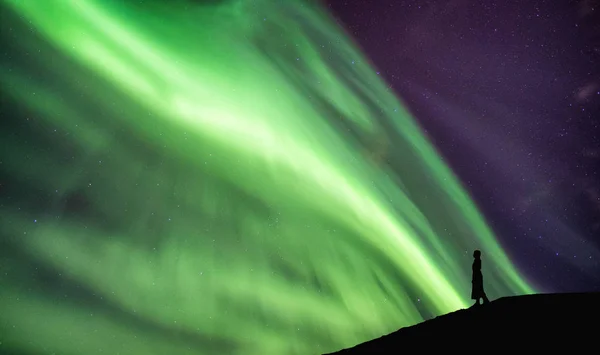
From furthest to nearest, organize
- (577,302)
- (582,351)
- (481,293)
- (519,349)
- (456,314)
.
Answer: (481,293), (456,314), (577,302), (519,349), (582,351)

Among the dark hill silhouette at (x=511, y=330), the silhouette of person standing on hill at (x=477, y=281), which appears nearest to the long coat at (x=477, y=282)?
the silhouette of person standing on hill at (x=477, y=281)

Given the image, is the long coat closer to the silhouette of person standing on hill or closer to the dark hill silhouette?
the silhouette of person standing on hill

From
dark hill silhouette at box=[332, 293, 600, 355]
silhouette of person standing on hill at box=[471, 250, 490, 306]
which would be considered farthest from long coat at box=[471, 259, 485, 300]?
dark hill silhouette at box=[332, 293, 600, 355]

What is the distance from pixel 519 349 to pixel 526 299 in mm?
2737

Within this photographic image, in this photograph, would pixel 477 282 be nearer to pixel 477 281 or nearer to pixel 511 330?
pixel 477 281

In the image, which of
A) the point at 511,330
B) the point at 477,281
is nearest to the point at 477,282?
the point at 477,281

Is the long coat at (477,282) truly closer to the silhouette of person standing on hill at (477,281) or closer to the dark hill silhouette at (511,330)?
the silhouette of person standing on hill at (477,281)

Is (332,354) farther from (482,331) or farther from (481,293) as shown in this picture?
(481,293)

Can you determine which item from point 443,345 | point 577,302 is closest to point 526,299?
point 577,302

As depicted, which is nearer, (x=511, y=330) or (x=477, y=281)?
(x=511, y=330)

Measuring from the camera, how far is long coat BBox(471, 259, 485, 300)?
24.7 feet

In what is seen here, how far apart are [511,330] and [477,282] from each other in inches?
114

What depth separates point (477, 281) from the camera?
7652mm

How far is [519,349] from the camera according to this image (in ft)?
13.7
